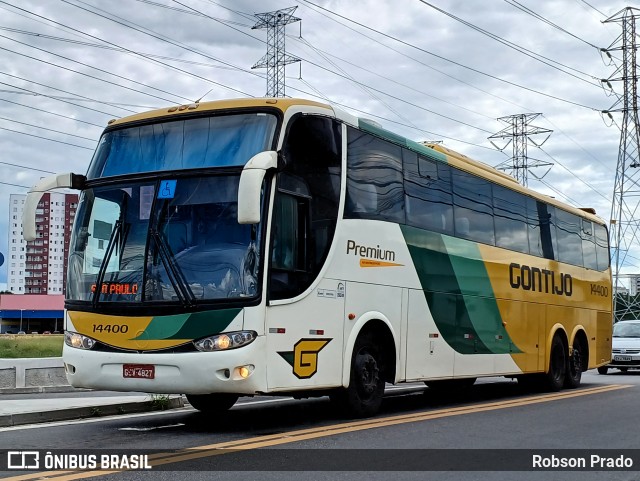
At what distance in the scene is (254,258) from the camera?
31.0 ft

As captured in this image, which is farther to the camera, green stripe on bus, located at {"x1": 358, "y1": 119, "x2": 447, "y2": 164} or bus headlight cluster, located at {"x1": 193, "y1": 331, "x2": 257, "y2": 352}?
green stripe on bus, located at {"x1": 358, "y1": 119, "x2": 447, "y2": 164}

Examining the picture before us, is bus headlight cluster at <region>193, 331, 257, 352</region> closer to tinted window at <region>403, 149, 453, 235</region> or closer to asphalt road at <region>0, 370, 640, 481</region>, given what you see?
asphalt road at <region>0, 370, 640, 481</region>

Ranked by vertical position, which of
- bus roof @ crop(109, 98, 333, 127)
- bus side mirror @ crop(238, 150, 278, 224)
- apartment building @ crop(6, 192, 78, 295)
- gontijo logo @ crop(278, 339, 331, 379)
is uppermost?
apartment building @ crop(6, 192, 78, 295)

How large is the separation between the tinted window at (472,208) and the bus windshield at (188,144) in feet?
17.0

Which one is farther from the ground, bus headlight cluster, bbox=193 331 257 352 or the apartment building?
the apartment building

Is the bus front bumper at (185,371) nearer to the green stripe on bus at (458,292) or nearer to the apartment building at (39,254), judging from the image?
the green stripe on bus at (458,292)

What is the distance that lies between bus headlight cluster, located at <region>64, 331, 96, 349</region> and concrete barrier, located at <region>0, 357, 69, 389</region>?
891 cm

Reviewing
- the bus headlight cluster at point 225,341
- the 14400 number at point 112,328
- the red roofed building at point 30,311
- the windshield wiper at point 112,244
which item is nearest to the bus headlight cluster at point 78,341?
the 14400 number at point 112,328

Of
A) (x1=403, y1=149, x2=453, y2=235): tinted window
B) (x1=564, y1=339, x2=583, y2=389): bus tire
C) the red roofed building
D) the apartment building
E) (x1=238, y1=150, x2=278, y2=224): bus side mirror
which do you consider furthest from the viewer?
the apartment building

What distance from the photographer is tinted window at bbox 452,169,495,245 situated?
47.2 feet

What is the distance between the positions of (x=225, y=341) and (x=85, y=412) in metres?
3.62

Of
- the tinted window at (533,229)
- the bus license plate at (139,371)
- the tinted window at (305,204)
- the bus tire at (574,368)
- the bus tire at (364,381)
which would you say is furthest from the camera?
the bus tire at (574,368)

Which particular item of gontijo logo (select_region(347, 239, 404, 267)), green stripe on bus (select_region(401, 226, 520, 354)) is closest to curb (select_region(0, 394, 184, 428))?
gontijo logo (select_region(347, 239, 404, 267))

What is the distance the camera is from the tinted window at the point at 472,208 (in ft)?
47.2
